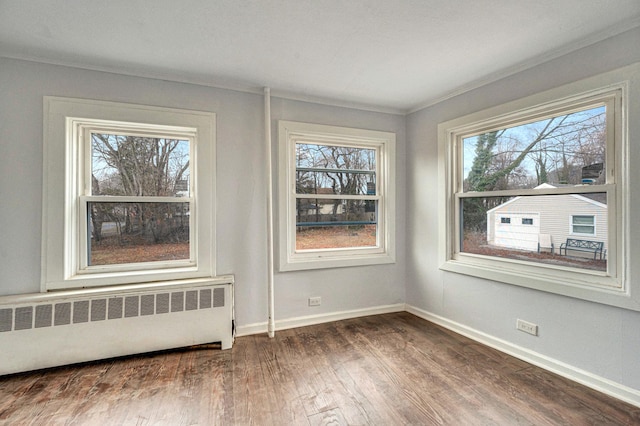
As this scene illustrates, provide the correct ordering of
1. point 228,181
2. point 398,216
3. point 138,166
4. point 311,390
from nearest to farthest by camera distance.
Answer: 1. point 311,390
2. point 138,166
3. point 228,181
4. point 398,216

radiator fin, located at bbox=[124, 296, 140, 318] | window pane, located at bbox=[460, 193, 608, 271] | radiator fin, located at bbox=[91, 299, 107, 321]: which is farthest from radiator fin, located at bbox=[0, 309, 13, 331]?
window pane, located at bbox=[460, 193, 608, 271]

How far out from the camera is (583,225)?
2115 millimetres

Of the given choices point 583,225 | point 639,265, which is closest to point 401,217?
point 583,225

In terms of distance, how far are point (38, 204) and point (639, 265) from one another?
4160mm

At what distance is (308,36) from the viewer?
1.98 metres

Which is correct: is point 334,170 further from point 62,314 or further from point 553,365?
point 62,314

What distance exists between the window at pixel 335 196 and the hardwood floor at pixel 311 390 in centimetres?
98

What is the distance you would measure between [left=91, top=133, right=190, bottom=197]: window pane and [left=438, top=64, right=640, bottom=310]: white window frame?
8.89ft

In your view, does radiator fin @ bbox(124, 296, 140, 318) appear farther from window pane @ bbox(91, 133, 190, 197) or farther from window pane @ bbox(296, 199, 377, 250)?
window pane @ bbox(296, 199, 377, 250)

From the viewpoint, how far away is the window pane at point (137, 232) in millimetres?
2500

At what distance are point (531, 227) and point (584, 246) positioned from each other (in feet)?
1.23

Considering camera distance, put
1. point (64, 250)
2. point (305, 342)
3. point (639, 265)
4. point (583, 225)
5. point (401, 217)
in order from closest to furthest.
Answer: point (639, 265) → point (583, 225) → point (64, 250) → point (305, 342) → point (401, 217)

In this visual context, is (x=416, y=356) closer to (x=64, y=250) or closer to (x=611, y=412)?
(x=611, y=412)

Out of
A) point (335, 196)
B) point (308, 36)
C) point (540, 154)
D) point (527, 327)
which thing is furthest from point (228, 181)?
point (527, 327)
